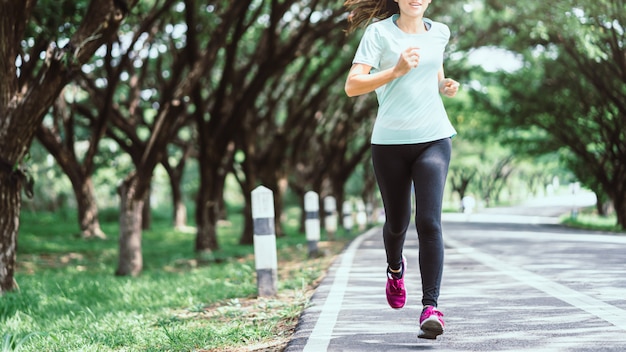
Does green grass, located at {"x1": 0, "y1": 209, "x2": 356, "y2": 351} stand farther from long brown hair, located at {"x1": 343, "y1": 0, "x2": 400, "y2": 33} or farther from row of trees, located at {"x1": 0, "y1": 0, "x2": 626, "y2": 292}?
long brown hair, located at {"x1": 343, "y1": 0, "x2": 400, "y2": 33}

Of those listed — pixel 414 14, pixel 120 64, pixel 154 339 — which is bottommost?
pixel 154 339

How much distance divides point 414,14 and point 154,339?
8.52ft

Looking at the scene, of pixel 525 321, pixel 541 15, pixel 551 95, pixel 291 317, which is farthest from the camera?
pixel 551 95

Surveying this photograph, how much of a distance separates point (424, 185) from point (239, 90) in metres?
13.2

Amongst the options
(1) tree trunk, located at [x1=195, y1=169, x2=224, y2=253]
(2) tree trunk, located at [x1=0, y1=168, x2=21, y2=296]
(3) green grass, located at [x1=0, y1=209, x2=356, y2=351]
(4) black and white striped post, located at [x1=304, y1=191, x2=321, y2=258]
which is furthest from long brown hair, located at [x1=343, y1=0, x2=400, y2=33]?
(1) tree trunk, located at [x1=195, y1=169, x2=224, y2=253]

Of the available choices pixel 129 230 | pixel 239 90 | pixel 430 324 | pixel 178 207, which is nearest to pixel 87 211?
pixel 239 90

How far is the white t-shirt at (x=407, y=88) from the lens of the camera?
426 cm

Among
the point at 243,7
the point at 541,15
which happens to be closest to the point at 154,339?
the point at 243,7

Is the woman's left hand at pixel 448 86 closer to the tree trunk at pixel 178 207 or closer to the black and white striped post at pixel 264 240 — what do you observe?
the black and white striped post at pixel 264 240

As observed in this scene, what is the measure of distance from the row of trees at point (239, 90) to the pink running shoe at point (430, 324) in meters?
5.49

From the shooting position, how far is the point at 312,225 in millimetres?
11867

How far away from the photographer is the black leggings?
13.9 feet

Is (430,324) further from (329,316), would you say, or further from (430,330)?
(329,316)

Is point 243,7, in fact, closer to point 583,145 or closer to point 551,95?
point 551,95
